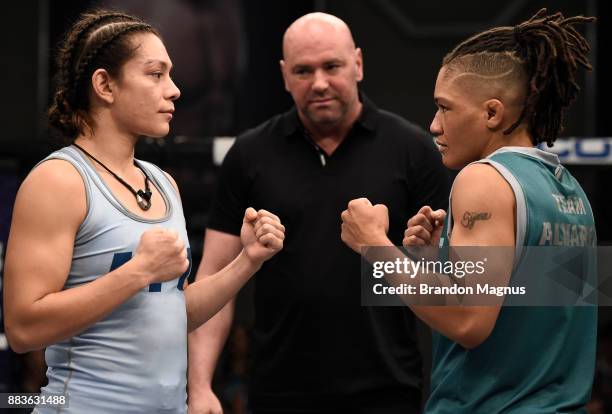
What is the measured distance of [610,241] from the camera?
3.88 m

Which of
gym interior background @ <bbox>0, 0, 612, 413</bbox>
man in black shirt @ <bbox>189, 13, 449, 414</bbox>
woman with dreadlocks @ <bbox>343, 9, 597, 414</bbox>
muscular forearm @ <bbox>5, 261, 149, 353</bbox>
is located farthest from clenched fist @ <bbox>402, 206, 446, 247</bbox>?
gym interior background @ <bbox>0, 0, 612, 413</bbox>

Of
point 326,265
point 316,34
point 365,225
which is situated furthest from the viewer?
point 316,34

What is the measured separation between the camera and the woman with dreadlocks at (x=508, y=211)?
80.1 inches

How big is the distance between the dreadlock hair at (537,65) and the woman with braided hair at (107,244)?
659 mm

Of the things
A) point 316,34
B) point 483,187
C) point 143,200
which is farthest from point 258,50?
point 483,187

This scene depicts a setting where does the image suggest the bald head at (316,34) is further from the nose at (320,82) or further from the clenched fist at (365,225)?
the clenched fist at (365,225)

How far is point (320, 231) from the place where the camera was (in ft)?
10.1

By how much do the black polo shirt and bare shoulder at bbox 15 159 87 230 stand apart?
1120 mm

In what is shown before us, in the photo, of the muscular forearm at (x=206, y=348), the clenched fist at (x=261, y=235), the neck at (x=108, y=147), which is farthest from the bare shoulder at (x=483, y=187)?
the muscular forearm at (x=206, y=348)

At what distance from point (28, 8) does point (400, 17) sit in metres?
2.79

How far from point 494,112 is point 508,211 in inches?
11.8

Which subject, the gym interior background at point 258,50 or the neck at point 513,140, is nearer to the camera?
the neck at point 513,140

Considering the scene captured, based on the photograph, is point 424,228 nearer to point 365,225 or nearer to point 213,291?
point 365,225

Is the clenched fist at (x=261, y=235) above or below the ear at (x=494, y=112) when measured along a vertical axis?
below
